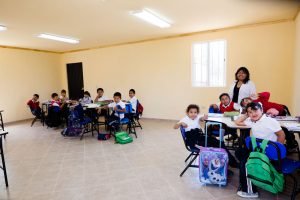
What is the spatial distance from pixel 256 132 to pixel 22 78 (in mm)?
8088

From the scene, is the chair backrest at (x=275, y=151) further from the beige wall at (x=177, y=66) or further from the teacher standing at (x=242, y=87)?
the beige wall at (x=177, y=66)

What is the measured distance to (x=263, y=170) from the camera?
204 cm

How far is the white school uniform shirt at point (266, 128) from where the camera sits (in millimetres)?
2188

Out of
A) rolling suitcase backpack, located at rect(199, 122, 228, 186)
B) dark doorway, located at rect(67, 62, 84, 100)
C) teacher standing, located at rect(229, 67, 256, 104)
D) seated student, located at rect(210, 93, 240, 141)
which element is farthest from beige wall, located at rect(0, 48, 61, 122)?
teacher standing, located at rect(229, 67, 256, 104)

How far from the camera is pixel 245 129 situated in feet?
8.15

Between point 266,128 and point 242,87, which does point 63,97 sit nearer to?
point 242,87

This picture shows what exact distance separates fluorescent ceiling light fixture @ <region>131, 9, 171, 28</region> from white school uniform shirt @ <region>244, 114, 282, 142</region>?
2.85m

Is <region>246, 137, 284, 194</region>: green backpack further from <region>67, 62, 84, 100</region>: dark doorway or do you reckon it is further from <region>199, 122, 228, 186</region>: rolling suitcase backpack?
<region>67, 62, 84, 100</region>: dark doorway

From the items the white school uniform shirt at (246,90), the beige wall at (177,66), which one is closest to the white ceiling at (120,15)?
the beige wall at (177,66)

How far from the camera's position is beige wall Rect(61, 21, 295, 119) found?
4.90 m

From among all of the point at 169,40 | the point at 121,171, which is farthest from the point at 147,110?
the point at 121,171

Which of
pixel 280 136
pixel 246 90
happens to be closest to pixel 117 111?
pixel 246 90

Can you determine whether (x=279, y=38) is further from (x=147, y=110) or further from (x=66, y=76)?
(x=66, y=76)

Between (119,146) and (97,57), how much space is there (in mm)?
4807
